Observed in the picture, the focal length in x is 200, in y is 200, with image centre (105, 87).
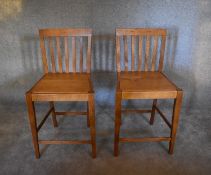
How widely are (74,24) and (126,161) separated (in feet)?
4.51

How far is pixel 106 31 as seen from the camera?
2029 millimetres

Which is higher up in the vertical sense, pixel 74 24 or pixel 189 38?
pixel 74 24

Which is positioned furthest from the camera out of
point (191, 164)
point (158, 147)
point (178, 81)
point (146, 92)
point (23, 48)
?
point (178, 81)

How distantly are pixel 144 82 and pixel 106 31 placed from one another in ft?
2.46

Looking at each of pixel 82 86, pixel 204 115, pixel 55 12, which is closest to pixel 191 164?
pixel 204 115

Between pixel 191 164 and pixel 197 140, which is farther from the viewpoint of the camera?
pixel 197 140

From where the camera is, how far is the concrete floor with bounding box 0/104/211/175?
1.51 meters

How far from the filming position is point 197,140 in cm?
183

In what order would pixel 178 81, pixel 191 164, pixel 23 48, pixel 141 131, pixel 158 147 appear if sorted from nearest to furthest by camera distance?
pixel 191 164 < pixel 158 147 < pixel 141 131 < pixel 23 48 < pixel 178 81

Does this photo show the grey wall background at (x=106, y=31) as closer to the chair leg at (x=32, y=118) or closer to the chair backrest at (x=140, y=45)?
the chair backrest at (x=140, y=45)

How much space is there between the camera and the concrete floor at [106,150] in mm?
1512

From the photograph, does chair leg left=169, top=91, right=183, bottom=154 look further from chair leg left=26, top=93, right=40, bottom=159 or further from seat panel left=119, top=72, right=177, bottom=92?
chair leg left=26, top=93, right=40, bottom=159

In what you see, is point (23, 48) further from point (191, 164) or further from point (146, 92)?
point (191, 164)

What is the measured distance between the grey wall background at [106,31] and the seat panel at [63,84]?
497 millimetres
